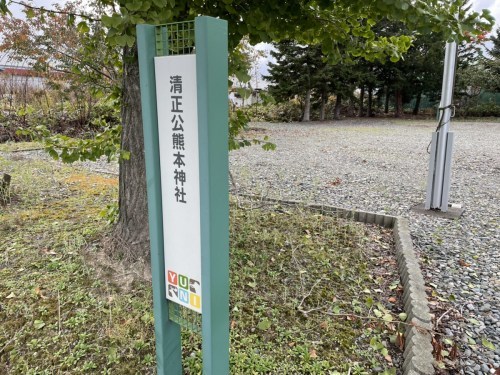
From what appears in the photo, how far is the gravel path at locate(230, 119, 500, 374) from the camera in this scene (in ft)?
7.30

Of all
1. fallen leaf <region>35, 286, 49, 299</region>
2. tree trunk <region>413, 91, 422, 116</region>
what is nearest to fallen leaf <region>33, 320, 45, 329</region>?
fallen leaf <region>35, 286, 49, 299</region>

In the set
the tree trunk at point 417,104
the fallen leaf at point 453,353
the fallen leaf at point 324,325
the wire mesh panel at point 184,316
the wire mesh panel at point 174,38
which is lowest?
the fallen leaf at point 453,353

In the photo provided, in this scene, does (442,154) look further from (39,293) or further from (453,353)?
(39,293)

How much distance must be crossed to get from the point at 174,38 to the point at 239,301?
1.57 meters

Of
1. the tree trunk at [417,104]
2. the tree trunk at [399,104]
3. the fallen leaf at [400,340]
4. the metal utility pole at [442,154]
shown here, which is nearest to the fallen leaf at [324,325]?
the fallen leaf at [400,340]

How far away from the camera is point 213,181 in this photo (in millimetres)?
1169

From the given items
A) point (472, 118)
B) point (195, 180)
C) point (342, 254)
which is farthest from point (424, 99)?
point (195, 180)

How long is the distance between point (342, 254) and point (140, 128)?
1815 mm

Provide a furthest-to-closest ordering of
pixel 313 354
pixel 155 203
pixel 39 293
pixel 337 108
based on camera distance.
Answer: pixel 337 108, pixel 39 293, pixel 313 354, pixel 155 203

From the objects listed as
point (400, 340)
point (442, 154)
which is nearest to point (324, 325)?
point (400, 340)

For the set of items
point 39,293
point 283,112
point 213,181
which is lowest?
point 39,293

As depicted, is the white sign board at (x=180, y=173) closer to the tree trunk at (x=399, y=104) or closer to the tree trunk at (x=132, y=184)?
the tree trunk at (x=132, y=184)

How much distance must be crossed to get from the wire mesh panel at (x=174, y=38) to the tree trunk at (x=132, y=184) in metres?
1.12

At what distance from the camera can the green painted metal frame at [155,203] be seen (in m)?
1.27
